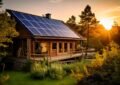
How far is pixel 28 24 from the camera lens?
29.8m

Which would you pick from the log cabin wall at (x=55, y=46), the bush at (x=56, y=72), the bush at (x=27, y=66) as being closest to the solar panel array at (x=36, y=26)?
the log cabin wall at (x=55, y=46)

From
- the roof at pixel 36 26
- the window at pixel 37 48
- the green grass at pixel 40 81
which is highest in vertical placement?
the roof at pixel 36 26

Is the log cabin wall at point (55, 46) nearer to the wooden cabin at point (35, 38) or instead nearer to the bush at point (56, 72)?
the wooden cabin at point (35, 38)

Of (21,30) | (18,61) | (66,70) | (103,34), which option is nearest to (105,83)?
(66,70)

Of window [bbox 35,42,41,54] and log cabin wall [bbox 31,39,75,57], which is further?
window [bbox 35,42,41,54]

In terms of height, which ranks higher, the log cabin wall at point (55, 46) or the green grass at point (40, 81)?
the log cabin wall at point (55, 46)

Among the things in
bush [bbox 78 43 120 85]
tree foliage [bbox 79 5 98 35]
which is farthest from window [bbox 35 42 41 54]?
tree foliage [bbox 79 5 98 35]

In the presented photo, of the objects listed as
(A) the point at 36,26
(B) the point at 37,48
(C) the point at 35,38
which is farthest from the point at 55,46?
(C) the point at 35,38

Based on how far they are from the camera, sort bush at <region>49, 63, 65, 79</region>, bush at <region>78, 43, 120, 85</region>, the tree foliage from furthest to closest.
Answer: the tree foliage
bush at <region>49, 63, 65, 79</region>
bush at <region>78, 43, 120, 85</region>

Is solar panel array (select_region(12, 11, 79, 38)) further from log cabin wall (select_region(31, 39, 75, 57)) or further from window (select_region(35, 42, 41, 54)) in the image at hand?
window (select_region(35, 42, 41, 54))

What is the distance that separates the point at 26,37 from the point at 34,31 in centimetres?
127

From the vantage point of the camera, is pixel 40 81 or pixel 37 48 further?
pixel 37 48

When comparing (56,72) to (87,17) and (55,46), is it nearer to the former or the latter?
(55,46)

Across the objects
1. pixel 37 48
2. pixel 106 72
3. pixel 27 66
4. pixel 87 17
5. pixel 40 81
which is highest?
pixel 87 17
